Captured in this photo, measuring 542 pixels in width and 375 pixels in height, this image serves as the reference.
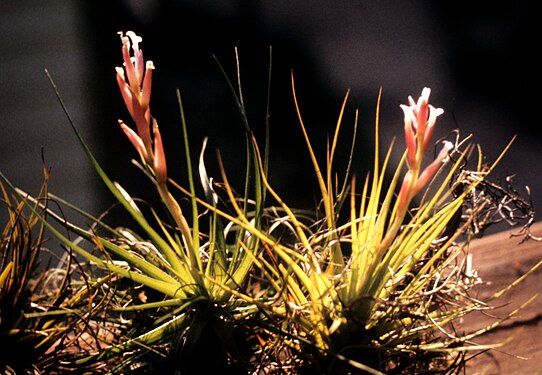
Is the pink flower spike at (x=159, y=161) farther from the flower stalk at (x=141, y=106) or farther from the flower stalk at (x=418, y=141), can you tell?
the flower stalk at (x=418, y=141)

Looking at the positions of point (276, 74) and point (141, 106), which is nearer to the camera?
point (141, 106)

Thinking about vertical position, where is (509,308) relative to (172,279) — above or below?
below

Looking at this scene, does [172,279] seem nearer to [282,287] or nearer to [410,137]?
[282,287]

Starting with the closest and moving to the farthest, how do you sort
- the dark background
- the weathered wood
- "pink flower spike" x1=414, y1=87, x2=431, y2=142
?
"pink flower spike" x1=414, y1=87, x2=431, y2=142 < the weathered wood < the dark background

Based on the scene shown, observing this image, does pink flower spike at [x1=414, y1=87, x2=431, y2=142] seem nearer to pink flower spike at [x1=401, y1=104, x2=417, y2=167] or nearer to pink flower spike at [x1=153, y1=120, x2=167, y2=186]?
pink flower spike at [x1=401, y1=104, x2=417, y2=167]

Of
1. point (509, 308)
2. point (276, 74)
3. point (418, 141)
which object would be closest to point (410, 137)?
point (418, 141)

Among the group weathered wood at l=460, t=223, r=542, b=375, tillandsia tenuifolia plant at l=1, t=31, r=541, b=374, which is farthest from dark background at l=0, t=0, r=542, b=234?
tillandsia tenuifolia plant at l=1, t=31, r=541, b=374

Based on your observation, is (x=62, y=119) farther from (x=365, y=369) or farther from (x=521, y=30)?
(x=365, y=369)
